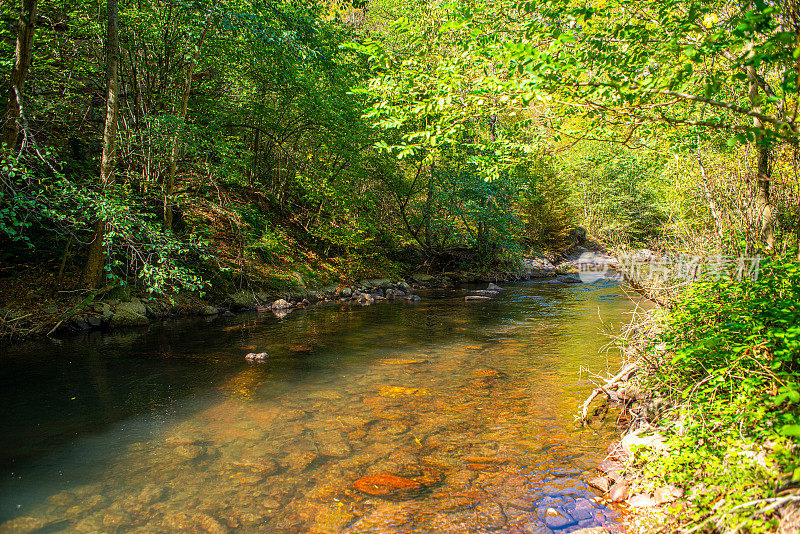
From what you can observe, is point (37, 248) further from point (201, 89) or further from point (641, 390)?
point (641, 390)

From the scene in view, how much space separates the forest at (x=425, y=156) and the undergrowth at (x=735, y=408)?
0.02 m

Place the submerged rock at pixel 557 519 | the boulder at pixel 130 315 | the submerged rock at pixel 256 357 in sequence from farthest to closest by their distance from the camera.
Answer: the boulder at pixel 130 315, the submerged rock at pixel 256 357, the submerged rock at pixel 557 519

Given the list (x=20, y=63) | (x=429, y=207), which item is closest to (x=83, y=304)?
(x=20, y=63)

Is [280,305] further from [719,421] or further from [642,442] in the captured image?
[719,421]

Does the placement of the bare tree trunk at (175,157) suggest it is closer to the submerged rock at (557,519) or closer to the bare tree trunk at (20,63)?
the bare tree trunk at (20,63)

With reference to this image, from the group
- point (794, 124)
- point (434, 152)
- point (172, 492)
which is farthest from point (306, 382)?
point (794, 124)

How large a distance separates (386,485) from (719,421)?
111 inches

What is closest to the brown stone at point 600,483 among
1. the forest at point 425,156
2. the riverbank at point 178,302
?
the forest at point 425,156

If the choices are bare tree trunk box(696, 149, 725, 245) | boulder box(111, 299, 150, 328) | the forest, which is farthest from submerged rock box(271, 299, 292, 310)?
bare tree trunk box(696, 149, 725, 245)

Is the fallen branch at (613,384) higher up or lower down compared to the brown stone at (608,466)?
higher up

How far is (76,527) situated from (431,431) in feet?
11.4

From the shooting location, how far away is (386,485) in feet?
13.4

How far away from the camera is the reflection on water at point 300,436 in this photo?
12.1 ft

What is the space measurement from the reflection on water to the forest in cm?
134
